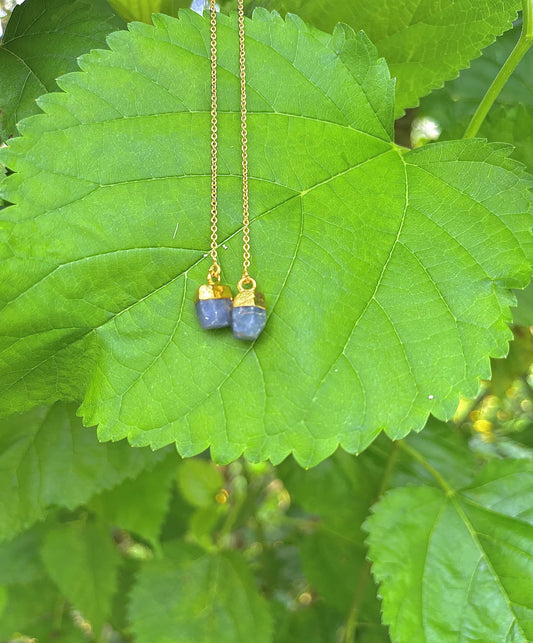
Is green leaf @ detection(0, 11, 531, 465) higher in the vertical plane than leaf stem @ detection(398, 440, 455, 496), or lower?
higher

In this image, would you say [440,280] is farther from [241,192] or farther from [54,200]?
[54,200]

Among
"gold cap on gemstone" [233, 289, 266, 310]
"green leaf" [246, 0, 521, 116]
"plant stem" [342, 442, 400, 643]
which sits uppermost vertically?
"green leaf" [246, 0, 521, 116]

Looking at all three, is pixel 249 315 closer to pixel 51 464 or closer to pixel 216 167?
pixel 216 167

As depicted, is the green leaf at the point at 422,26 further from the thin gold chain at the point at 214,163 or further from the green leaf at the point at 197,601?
the green leaf at the point at 197,601

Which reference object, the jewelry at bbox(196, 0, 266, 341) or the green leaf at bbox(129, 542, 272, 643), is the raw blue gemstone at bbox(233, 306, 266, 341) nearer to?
the jewelry at bbox(196, 0, 266, 341)

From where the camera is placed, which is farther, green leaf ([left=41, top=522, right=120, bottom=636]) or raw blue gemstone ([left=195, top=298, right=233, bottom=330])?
green leaf ([left=41, top=522, right=120, bottom=636])

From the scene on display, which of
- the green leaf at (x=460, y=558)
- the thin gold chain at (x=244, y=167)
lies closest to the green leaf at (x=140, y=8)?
the thin gold chain at (x=244, y=167)

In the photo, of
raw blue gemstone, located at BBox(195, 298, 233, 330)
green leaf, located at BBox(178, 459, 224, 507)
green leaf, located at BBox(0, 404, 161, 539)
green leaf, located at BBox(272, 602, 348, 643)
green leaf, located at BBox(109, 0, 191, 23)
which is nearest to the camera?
raw blue gemstone, located at BBox(195, 298, 233, 330)

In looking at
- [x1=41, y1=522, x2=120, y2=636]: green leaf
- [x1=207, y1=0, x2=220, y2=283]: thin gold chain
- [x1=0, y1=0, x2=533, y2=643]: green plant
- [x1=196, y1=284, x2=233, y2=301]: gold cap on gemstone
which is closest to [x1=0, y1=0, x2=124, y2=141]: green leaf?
[x1=0, y1=0, x2=533, y2=643]: green plant

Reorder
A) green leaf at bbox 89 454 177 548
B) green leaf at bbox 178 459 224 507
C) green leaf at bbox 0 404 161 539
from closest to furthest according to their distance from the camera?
green leaf at bbox 0 404 161 539, green leaf at bbox 89 454 177 548, green leaf at bbox 178 459 224 507
